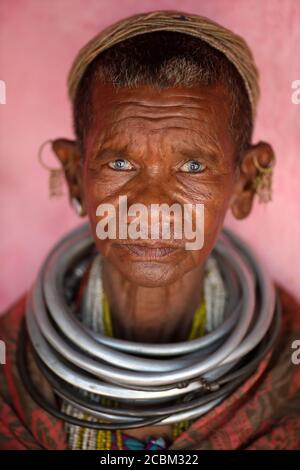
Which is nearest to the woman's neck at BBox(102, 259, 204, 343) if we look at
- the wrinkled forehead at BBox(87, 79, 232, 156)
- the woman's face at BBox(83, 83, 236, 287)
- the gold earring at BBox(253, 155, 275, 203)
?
the woman's face at BBox(83, 83, 236, 287)

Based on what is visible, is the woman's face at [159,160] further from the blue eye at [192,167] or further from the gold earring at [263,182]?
the gold earring at [263,182]

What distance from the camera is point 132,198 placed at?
1.58 meters

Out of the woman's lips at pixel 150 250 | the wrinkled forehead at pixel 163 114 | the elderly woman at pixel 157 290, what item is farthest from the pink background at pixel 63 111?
the woman's lips at pixel 150 250

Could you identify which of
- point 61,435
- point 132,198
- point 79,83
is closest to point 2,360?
point 61,435

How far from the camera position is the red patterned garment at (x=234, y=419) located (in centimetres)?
172

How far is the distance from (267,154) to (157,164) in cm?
42

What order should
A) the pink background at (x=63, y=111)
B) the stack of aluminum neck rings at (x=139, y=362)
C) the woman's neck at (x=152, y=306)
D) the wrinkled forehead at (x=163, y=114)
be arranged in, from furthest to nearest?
1. the pink background at (x=63, y=111)
2. the woman's neck at (x=152, y=306)
3. the stack of aluminum neck rings at (x=139, y=362)
4. the wrinkled forehead at (x=163, y=114)

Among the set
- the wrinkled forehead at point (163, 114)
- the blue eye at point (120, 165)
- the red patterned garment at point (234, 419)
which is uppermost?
the wrinkled forehead at point (163, 114)

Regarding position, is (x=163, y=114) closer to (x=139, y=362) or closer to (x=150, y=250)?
(x=150, y=250)

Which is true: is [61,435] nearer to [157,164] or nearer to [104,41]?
[157,164]

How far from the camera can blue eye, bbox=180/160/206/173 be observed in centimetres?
160

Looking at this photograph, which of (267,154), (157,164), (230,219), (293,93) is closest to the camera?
(157,164)

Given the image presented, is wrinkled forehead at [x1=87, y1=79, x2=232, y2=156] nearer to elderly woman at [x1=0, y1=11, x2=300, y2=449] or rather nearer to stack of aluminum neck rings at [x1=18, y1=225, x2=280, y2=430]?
elderly woman at [x1=0, y1=11, x2=300, y2=449]

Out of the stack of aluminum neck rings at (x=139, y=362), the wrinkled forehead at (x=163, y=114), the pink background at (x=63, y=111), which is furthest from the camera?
the pink background at (x=63, y=111)
